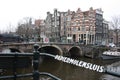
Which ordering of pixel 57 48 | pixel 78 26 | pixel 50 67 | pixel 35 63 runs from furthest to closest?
pixel 78 26
pixel 57 48
pixel 50 67
pixel 35 63

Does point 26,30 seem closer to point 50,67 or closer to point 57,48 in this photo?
point 57,48

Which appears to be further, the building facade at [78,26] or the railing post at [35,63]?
the building facade at [78,26]

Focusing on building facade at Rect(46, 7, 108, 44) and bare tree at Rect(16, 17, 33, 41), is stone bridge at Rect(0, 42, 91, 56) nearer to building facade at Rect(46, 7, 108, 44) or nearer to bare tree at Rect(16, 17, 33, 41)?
building facade at Rect(46, 7, 108, 44)

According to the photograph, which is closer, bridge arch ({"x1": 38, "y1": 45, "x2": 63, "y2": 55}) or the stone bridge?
the stone bridge

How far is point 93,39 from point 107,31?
9.55m

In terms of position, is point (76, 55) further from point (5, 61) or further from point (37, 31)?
point (5, 61)

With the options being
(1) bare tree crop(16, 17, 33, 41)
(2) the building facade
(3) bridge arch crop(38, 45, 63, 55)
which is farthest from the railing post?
(1) bare tree crop(16, 17, 33, 41)

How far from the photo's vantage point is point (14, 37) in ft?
125

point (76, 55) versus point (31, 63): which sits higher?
point (31, 63)

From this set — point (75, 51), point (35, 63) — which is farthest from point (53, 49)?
point (35, 63)

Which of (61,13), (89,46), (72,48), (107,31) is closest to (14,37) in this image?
(72,48)

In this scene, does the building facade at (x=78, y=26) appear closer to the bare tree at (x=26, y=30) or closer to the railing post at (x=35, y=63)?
the bare tree at (x=26, y=30)

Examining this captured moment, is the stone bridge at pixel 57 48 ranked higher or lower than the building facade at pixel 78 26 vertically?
lower

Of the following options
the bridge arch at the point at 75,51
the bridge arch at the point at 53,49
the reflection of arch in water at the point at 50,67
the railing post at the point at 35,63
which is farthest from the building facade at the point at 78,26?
the railing post at the point at 35,63
